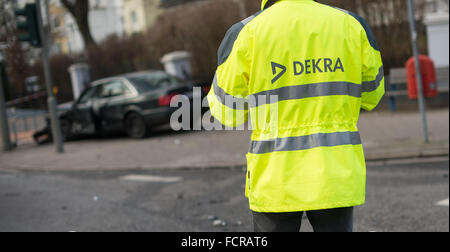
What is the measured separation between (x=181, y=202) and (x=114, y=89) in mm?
7724

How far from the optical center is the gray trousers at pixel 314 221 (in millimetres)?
2770

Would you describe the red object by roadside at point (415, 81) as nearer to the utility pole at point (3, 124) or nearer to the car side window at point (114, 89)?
the car side window at point (114, 89)

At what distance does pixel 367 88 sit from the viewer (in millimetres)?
2961

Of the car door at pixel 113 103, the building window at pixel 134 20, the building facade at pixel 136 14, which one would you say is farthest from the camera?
the building window at pixel 134 20

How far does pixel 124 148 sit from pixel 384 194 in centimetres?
733

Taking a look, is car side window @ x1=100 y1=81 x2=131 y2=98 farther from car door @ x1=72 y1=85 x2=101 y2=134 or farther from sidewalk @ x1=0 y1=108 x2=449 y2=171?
sidewalk @ x1=0 y1=108 x2=449 y2=171

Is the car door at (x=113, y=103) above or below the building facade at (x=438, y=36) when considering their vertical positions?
below

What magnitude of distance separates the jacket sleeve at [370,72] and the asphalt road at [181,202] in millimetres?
2262

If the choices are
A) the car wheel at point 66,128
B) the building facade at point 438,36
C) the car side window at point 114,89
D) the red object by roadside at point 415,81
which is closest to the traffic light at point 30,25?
the car side window at point 114,89

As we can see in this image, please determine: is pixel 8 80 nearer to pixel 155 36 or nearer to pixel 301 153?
pixel 155 36

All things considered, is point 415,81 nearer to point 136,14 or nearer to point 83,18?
point 83,18

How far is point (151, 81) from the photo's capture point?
579 inches

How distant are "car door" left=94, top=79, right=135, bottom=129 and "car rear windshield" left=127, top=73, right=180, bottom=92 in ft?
0.74

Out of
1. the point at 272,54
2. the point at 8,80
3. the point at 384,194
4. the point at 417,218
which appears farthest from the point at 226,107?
the point at 8,80
